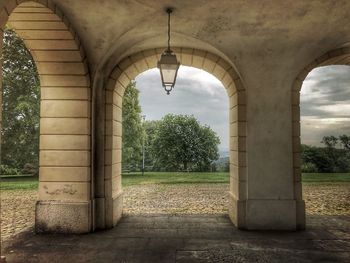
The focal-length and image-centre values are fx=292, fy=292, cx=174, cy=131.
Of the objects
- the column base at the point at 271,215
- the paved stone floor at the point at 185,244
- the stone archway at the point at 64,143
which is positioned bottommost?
the paved stone floor at the point at 185,244

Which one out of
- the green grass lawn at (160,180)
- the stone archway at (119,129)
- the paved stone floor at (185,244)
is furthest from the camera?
the green grass lawn at (160,180)

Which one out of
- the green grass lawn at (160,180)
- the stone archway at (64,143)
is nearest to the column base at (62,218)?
the stone archway at (64,143)

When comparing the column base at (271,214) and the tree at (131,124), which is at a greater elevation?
the tree at (131,124)

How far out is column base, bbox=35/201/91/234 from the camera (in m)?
5.51

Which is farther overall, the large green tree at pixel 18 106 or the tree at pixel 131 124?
the tree at pixel 131 124

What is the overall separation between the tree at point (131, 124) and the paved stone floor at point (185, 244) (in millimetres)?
13036

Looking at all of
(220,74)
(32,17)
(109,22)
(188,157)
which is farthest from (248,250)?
(188,157)

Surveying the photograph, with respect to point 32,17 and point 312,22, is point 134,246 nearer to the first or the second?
Answer: point 32,17

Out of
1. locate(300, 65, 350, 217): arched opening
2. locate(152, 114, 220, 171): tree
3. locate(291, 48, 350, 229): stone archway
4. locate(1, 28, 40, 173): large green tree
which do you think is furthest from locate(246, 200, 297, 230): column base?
locate(152, 114, 220, 171): tree

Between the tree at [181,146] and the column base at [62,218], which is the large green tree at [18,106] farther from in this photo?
the tree at [181,146]

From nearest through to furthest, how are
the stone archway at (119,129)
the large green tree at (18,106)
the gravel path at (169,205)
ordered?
the stone archway at (119,129) → the gravel path at (169,205) → the large green tree at (18,106)

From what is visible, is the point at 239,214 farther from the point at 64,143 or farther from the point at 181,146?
the point at 181,146

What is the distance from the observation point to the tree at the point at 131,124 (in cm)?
1880

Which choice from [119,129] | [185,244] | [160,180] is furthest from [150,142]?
[185,244]
